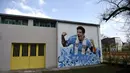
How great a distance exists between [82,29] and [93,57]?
3.18m

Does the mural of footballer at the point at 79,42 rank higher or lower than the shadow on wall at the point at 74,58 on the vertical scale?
higher

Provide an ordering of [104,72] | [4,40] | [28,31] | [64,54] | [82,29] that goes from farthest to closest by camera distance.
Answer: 1. [82,29]
2. [64,54]
3. [28,31]
4. [4,40]
5. [104,72]

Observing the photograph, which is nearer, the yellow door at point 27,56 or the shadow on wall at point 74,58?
the yellow door at point 27,56

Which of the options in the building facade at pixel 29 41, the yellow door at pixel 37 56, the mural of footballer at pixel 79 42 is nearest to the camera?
the building facade at pixel 29 41

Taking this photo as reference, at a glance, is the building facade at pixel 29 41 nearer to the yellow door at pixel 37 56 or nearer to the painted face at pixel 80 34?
the yellow door at pixel 37 56

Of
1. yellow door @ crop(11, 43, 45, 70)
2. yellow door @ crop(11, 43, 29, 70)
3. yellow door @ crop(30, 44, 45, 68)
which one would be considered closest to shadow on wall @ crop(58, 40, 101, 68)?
yellow door @ crop(30, 44, 45, 68)

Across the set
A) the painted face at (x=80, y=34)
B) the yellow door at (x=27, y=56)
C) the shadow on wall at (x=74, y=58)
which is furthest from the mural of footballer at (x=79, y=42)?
the yellow door at (x=27, y=56)

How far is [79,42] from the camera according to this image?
627 inches

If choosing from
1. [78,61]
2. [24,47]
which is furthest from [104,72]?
[24,47]

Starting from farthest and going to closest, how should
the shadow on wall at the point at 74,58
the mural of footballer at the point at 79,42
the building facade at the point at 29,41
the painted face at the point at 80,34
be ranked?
the painted face at the point at 80,34
the mural of footballer at the point at 79,42
the shadow on wall at the point at 74,58
the building facade at the point at 29,41

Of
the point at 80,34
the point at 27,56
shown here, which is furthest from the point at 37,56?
the point at 80,34

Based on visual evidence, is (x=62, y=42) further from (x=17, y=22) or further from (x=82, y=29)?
(x=17, y=22)

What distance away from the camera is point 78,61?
1559cm

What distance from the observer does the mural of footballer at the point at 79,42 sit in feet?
49.9
